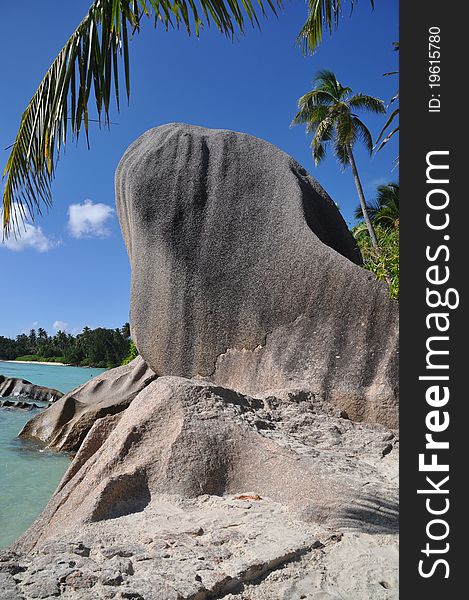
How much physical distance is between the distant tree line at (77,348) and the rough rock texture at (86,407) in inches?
1394

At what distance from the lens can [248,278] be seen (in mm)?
5711

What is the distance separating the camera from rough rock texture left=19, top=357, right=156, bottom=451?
8586 millimetres

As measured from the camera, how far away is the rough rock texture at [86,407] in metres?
8.59

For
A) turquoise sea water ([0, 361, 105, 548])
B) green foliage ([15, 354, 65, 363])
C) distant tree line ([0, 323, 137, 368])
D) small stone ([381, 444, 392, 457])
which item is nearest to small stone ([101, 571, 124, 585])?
small stone ([381, 444, 392, 457])

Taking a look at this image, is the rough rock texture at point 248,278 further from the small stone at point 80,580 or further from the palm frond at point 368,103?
the palm frond at point 368,103

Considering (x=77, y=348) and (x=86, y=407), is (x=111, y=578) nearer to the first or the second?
(x=86, y=407)

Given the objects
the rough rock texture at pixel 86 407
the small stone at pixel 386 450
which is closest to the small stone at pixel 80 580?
the small stone at pixel 386 450

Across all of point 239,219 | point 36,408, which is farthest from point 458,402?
point 36,408

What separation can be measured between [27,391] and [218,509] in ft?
58.4

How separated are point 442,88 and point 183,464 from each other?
243cm

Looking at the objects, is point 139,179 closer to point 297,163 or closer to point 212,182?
point 212,182

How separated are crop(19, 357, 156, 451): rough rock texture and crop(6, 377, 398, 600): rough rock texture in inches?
163

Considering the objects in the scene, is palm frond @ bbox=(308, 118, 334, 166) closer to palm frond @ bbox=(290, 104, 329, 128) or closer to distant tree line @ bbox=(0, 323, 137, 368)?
palm frond @ bbox=(290, 104, 329, 128)

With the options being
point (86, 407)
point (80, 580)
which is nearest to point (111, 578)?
point (80, 580)
